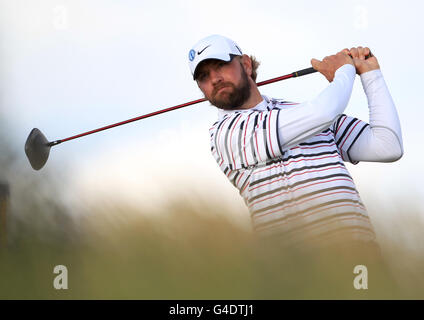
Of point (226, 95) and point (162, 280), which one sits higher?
point (226, 95)

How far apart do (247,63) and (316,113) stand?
1.72 feet

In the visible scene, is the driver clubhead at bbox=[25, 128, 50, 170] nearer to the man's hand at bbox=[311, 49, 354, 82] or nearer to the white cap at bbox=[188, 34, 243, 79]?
the white cap at bbox=[188, 34, 243, 79]

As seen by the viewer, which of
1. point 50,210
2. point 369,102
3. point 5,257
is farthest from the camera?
point 50,210

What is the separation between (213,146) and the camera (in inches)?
65.0

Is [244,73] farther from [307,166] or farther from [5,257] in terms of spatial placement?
[5,257]

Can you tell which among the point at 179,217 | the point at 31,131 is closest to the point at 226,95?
the point at 179,217

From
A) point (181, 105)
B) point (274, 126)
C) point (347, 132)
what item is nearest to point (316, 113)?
point (274, 126)

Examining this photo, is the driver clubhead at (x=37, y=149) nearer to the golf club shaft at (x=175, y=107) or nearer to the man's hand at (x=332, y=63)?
the golf club shaft at (x=175, y=107)

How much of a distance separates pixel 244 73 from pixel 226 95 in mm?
131

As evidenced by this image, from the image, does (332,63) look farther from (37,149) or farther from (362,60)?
(37,149)

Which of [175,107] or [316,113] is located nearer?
[316,113]

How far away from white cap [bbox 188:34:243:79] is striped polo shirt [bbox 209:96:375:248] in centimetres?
19

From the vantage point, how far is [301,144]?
4.93 ft

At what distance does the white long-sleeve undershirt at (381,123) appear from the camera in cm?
152
